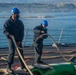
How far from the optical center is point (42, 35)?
11.7 m

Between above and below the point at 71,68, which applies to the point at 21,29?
above

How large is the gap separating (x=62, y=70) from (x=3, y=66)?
3.11 m

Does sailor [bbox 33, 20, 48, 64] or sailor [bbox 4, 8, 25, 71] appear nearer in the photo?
Result: sailor [bbox 4, 8, 25, 71]

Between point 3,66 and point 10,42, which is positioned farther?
point 3,66

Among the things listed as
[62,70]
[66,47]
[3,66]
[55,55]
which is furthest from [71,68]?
[66,47]

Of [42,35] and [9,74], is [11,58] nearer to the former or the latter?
[9,74]

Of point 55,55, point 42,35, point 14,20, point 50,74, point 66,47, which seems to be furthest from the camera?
point 66,47

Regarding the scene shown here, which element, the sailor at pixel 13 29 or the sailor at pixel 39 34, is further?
the sailor at pixel 39 34

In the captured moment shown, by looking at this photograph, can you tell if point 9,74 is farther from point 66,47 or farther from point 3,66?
point 66,47

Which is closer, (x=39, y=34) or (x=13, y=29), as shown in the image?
(x=13, y=29)

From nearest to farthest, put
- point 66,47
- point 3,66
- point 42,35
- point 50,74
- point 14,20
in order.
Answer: point 50,74 < point 14,20 < point 42,35 < point 3,66 < point 66,47

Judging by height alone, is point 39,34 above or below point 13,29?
below

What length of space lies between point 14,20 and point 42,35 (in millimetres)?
1146

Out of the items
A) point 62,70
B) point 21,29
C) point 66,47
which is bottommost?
point 66,47
